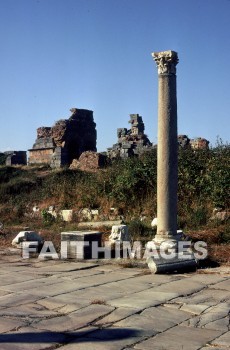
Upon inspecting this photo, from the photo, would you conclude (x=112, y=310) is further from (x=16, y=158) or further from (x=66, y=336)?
(x=16, y=158)

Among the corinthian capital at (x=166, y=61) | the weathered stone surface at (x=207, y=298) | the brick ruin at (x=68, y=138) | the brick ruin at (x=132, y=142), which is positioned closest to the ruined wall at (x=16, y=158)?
the brick ruin at (x=68, y=138)

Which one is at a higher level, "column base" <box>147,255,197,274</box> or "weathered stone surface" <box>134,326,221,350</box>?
"column base" <box>147,255,197,274</box>

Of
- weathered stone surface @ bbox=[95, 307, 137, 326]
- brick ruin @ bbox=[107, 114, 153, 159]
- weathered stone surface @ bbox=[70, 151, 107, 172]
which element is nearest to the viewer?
weathered stone surface @ bbox=[95, 307, 137, 326]

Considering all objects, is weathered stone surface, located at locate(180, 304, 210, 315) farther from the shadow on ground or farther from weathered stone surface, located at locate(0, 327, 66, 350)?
weathered stone surface, located at locate(0, 327, 66, 350)

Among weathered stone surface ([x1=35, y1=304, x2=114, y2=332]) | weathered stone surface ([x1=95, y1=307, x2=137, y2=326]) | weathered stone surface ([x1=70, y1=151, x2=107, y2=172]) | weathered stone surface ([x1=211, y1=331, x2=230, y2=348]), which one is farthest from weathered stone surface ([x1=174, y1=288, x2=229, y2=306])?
weathered stone surface ([x1=70, y1=151, x2=107, y2=172])

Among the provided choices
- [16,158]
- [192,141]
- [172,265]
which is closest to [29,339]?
[172,265]

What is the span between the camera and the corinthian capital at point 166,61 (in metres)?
9.38

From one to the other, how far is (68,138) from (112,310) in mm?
25587

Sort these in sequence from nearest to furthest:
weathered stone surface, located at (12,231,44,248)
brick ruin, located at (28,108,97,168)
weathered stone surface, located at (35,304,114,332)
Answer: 1. weathered stone surface, located at (35,304,114,332)
2. weathered stone surface, located at (12,231,44,248)
3. brick ruin, located at (28,108,97,168)

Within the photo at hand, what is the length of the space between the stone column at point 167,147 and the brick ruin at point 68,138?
19.3 metres

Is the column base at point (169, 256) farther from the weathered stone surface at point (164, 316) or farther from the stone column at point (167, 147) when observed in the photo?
the weathered stone surface at point (164, 316)

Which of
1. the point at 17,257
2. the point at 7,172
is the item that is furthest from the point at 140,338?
the point at 7,172

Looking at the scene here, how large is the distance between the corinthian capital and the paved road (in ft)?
12.8

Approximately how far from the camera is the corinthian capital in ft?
30.8
